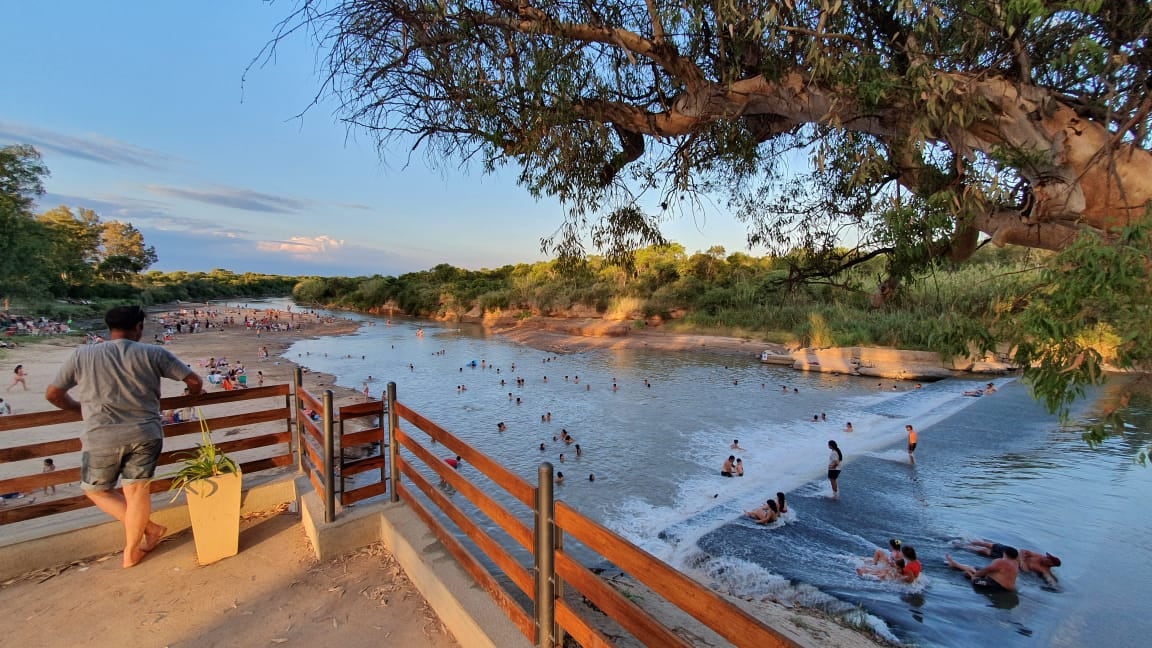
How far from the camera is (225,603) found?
341 centimetres

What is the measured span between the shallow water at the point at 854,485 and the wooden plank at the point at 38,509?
24.7ft

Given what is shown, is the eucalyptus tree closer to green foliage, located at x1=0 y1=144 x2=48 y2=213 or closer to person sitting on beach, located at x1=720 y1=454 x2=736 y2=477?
person sitting on beach, located at x1=720 y1=454 x2=736 y2=477

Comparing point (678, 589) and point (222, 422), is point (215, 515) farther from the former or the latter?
point (678, 589)

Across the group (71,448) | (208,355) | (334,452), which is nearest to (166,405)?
(71,448)

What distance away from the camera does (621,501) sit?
11125 mm

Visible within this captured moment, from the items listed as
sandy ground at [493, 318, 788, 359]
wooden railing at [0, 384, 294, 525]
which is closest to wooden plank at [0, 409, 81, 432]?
wooden railing at [0, 384, 294, 525]

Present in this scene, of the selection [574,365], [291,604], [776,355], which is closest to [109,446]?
[291,604]

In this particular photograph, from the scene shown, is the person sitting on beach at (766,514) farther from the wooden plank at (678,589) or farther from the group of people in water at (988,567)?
the wooden plank at (678,589)

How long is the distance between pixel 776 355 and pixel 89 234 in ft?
261

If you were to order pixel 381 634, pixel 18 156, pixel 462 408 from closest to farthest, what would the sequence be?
pixel 381 634 < pixel 462 408 < pixel 18 156

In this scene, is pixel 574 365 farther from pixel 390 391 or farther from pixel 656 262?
→ pixel 390 391

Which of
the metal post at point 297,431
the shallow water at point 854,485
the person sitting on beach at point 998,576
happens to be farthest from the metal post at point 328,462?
the person sitting on beach at point 998,576

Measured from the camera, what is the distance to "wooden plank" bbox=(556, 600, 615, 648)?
6.92ft

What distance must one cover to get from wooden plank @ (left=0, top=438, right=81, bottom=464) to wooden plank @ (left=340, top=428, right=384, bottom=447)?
195 centimetres
